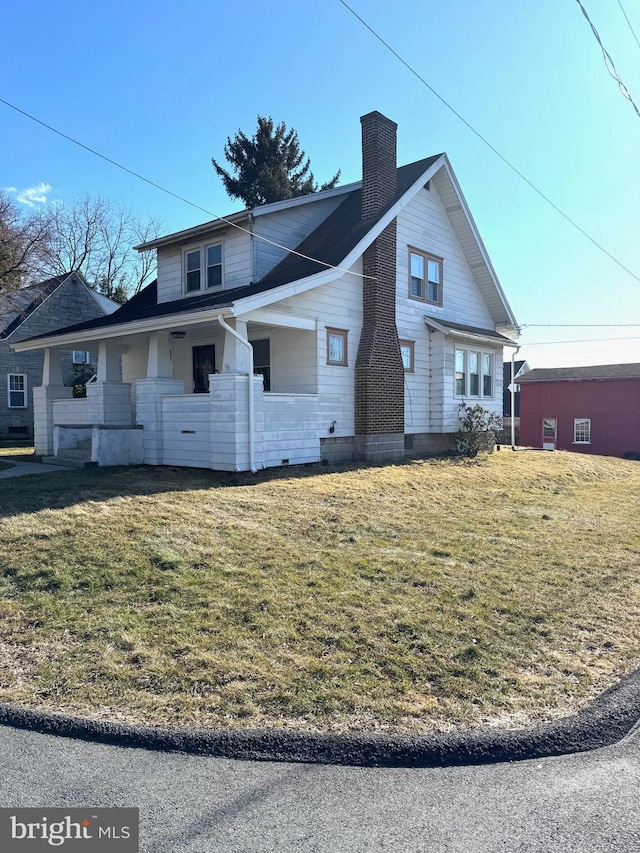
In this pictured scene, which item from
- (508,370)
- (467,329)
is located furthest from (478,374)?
(508,370)

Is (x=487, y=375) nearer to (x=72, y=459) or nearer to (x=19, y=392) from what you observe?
(x=72, y=459)

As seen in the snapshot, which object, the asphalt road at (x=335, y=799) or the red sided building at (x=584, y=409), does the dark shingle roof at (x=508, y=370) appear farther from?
the asphalt road at (x=335, y=799)

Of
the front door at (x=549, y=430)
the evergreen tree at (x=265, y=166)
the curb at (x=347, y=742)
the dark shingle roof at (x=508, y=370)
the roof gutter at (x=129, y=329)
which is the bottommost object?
the curb at (x=347, y=742)

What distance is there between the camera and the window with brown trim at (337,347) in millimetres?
13555

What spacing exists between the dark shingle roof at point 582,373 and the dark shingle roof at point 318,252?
18.9 m

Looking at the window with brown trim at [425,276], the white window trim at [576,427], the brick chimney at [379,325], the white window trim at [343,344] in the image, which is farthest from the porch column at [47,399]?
the white window trim at [576,427]

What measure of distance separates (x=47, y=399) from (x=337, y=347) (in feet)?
25.2

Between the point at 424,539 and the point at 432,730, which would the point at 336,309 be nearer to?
the point at 424,539

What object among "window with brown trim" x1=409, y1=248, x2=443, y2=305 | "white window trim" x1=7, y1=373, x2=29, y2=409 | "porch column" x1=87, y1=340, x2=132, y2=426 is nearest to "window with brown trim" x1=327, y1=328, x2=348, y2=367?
"window with brown trim" x1=409, y1=248, x2=443, y2=305

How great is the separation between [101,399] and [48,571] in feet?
27.8

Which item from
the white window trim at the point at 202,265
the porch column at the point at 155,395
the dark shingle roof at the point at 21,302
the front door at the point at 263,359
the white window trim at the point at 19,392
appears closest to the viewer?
the porch column at the point at 155,395

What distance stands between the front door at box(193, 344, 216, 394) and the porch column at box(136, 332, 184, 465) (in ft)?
11.3

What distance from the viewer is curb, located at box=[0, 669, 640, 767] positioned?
10.5 ft

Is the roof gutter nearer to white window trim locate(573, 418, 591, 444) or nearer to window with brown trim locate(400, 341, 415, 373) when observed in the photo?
window with brown trim locate(400, 341, 415, 373)
